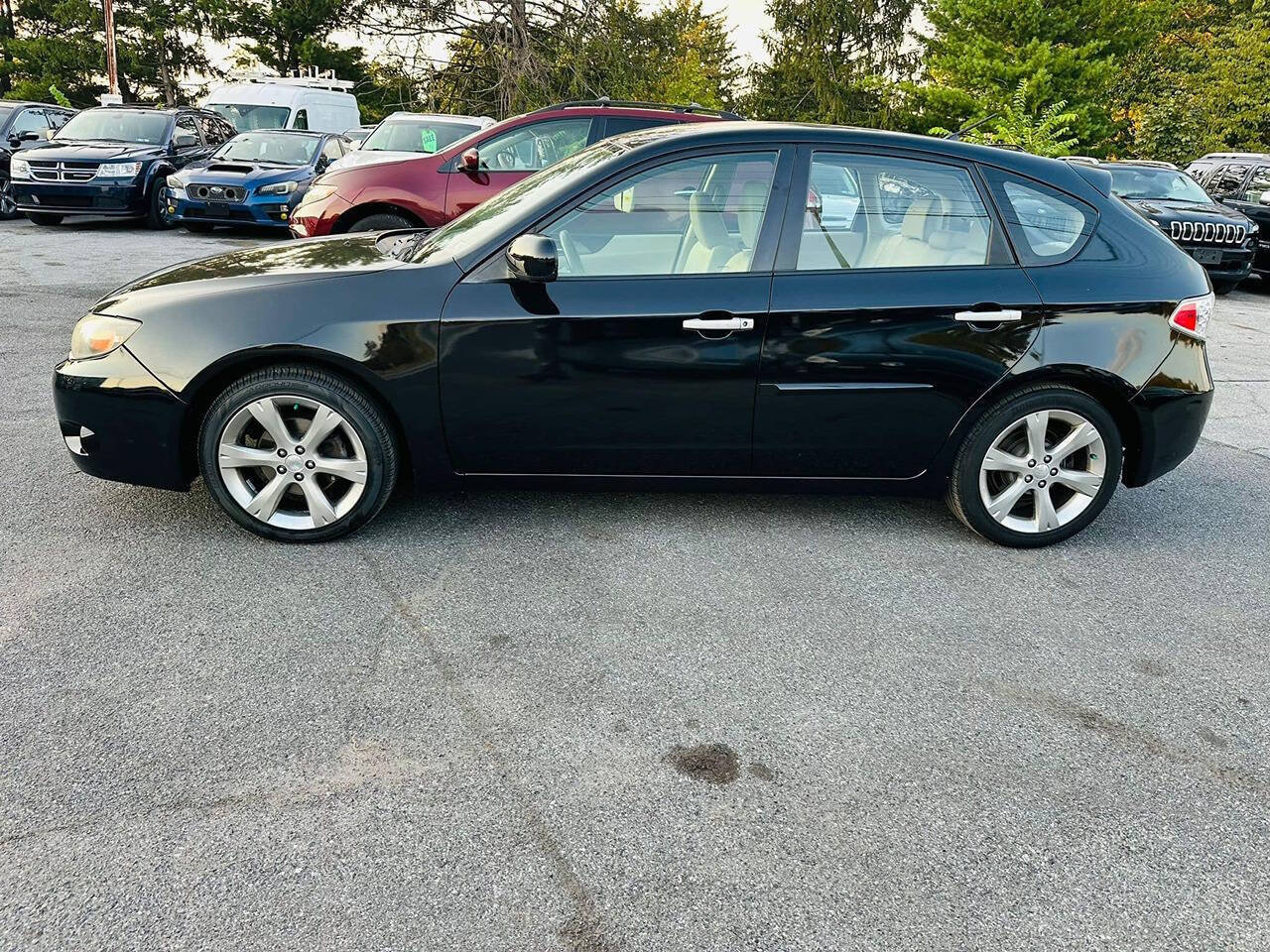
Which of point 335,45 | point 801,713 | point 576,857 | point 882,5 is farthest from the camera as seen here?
point 335,45

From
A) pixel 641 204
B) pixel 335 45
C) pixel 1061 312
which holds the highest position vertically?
pixel 335 45

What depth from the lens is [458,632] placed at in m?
3.39

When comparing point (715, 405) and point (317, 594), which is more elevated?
point (715, 405)

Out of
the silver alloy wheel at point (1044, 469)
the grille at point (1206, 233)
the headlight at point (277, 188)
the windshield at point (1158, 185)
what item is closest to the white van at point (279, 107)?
the headlight at point (277, 188)

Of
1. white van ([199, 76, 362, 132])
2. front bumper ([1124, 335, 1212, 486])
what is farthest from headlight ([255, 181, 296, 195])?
front bumper ([1124, 335, 1212, 486])

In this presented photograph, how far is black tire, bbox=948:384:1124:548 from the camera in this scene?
4.12m

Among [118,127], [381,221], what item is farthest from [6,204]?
[381,221]

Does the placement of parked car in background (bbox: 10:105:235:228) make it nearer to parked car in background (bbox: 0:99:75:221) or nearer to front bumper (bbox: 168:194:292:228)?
parked car in background (bbox: 0:99:75:221)

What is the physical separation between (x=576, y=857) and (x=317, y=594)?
5.35ft

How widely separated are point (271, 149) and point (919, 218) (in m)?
12.9

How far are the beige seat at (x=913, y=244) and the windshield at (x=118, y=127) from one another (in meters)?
13.8

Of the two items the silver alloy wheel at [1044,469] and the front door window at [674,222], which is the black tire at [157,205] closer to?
the front door window at [674,222]

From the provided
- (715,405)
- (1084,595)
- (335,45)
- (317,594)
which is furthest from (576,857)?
(335,45)

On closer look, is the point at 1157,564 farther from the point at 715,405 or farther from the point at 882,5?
the point at 882,5
